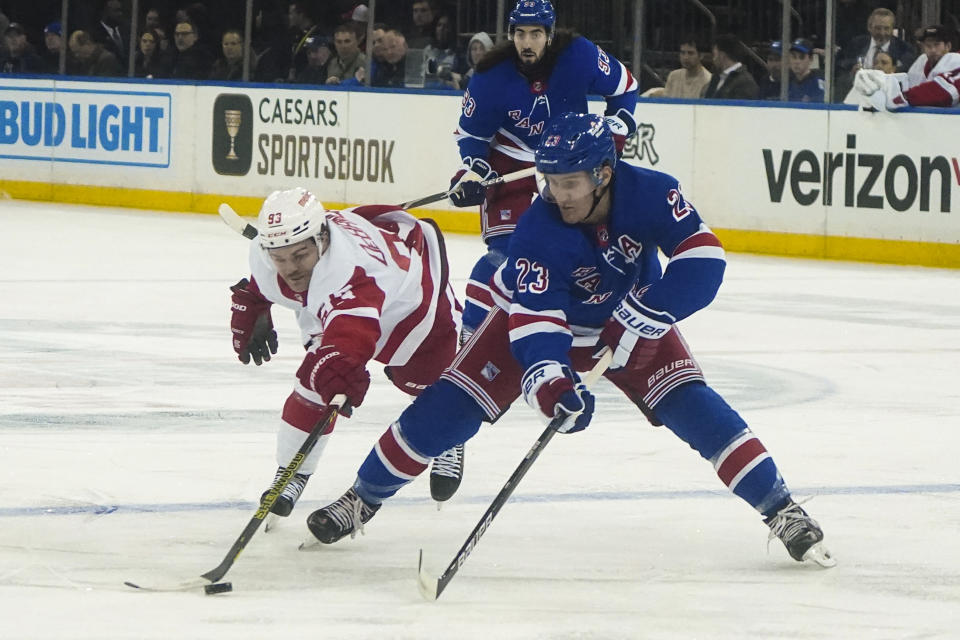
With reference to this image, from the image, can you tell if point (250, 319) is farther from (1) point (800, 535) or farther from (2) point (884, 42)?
(2) point (884, 42)

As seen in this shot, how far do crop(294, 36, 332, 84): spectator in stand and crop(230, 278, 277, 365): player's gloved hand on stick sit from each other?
9610 mm

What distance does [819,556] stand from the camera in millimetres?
3582

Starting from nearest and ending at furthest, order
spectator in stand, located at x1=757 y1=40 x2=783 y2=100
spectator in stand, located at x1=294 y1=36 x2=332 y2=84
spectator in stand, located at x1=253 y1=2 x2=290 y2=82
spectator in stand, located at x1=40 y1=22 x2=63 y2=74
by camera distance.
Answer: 1. spectator in stand, located at x1=757 y1=40 x2=783 y2=100
2. spectator in stand, located at x1=294 y1=36 x2=332 y2=84
3. spectator in stand, located at x1=253 y1=2 x2=290 y2=82
4. spectator in stand, located at x1=40 y1=22 x2=63 y2=74

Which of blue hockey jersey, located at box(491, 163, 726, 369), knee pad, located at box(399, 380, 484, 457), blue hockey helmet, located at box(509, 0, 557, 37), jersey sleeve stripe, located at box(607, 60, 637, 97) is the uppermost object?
blue hockey helmet, located at box(509, 0, 557, 37)

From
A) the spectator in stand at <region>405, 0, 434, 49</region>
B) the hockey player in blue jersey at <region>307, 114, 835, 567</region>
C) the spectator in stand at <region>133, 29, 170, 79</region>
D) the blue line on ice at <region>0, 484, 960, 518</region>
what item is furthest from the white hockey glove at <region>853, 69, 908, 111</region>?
the hockey player in blue jersey at <region>307, 114, 835, 567</region>

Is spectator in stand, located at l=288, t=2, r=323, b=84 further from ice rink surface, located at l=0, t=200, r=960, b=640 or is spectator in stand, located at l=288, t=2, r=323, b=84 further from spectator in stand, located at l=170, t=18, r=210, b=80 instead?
ice rink surface, located at l=0, t=200, r=960, b=640

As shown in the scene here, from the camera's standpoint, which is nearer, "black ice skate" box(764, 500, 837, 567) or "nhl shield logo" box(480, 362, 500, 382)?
"black ice skate" box(764, 500, 837, 567)

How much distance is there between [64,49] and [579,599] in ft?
42.5

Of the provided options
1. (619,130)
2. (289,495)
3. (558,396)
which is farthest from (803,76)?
(558,396)

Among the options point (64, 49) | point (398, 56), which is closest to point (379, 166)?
point (398, 56)

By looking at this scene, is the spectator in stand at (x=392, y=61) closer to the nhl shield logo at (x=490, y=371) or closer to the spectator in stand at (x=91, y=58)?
the spectator in stand at (x=91, y=58)

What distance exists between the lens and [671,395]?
3.71m

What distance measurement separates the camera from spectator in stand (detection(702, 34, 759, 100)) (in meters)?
11.3

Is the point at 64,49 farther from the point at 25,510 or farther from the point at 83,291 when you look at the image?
the point at 25,510
